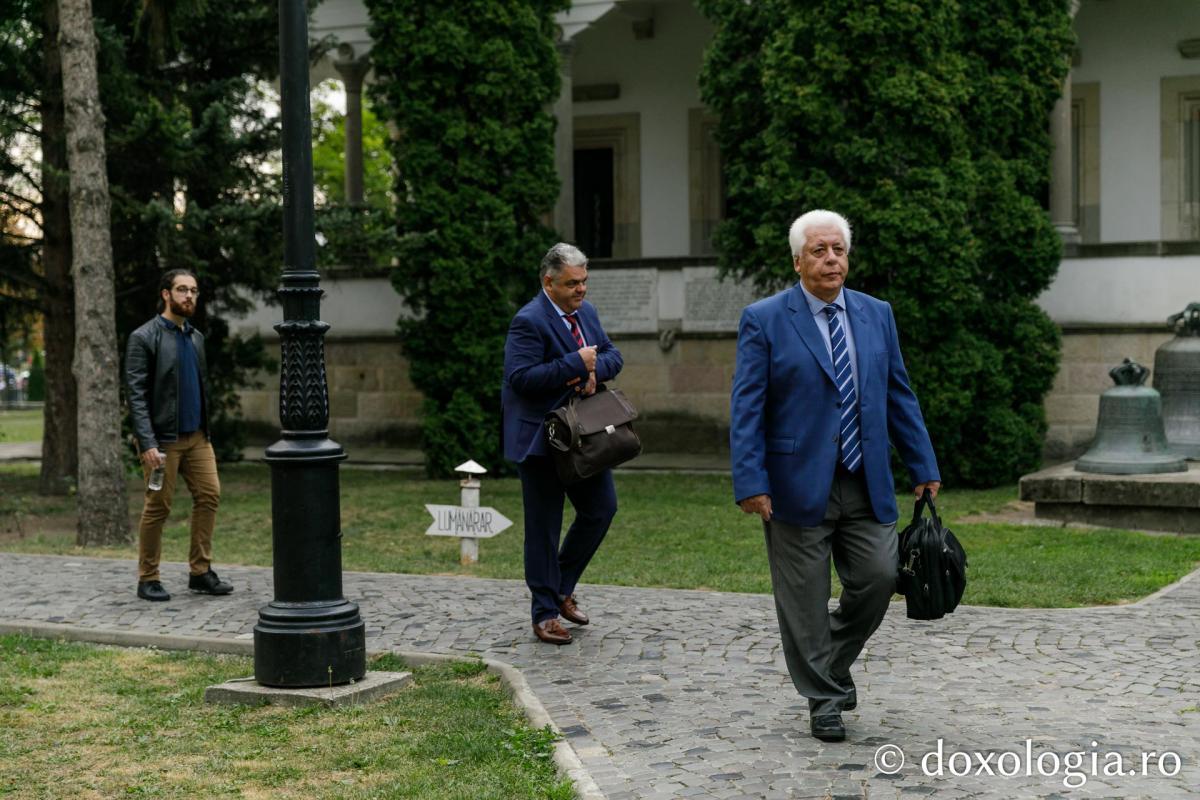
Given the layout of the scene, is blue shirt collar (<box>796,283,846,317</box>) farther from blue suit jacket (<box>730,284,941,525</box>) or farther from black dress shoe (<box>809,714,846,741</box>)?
black dress shoe (<box>809,714,846,741</box>)

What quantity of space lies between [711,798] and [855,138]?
11642mm

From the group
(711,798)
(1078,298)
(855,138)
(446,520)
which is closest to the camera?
(711,798)

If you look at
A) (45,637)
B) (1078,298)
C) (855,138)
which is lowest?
(45,637)

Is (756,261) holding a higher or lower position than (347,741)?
higher

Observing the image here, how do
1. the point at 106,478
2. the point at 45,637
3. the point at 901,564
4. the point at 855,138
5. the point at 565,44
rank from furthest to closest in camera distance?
the point at 565,44, the point at 855,138, the point at 106,478, the point at 45,637, the point at 901,564

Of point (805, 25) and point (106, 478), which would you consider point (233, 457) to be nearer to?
point (106, 478)

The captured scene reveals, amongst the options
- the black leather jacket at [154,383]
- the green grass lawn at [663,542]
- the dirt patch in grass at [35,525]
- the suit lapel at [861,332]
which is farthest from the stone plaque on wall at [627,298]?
the suit lapel at [861,332]

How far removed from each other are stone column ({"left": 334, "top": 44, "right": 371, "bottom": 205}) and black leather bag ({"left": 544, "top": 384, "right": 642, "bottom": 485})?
15.7 metres

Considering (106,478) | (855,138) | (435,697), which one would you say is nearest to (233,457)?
(106,478)

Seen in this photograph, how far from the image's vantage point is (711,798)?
15.8 ft

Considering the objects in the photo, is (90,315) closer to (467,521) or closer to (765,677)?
(467,521)

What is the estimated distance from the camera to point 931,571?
5426 millimetres

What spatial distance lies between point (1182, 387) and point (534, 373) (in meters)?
8.70

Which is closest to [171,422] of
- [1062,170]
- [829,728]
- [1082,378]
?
[829,728]
